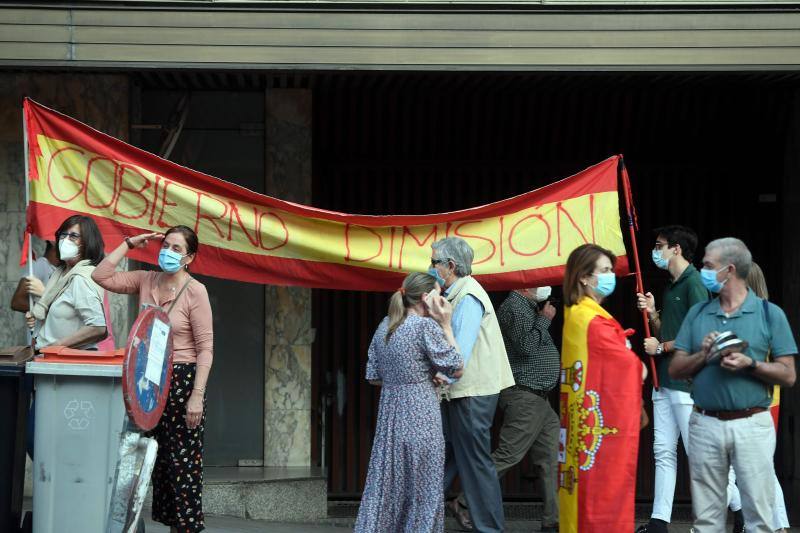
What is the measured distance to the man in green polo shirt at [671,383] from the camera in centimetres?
802

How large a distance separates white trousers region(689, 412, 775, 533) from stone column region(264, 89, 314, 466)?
4.20 m

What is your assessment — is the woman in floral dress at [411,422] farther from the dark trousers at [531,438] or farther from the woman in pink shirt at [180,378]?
the dark trousers at [531,438]

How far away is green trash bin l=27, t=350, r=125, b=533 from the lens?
6.46 meters

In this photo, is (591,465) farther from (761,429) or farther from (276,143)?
(276,143)

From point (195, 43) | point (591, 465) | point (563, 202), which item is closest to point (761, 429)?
point (591, 465)

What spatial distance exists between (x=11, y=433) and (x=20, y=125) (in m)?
3.50

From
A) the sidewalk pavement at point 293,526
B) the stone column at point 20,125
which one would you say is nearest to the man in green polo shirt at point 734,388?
the sidewalk pavement at point 293,526

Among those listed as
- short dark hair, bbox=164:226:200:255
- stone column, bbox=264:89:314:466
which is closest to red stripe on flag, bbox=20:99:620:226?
short dark hair, bbox=164:226:200:255

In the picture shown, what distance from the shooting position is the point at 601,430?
6473mm

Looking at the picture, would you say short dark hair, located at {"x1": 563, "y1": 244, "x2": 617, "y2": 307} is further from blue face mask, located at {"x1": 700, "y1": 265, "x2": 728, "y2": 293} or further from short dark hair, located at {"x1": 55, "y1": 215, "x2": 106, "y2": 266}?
short dark hair, located at {"x1": 55, "y1": 215, "x2": 106, "y2": 266}

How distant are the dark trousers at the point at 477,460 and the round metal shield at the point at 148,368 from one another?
1.93 metres

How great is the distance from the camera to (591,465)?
648cm

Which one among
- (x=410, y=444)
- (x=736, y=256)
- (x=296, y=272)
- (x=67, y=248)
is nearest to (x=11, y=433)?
(x=67, y=248)

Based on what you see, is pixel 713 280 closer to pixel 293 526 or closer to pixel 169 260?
pixel 169 260
